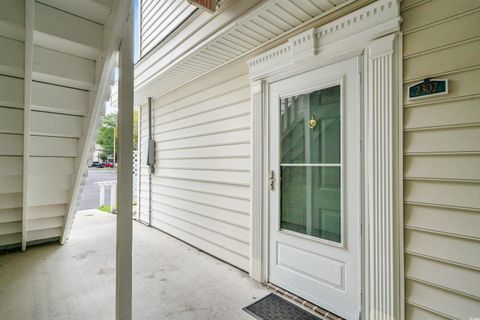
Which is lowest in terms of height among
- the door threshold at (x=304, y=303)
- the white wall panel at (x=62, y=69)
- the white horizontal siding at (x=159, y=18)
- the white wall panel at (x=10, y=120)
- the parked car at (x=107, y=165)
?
the door threshold at (x=304, y=303)

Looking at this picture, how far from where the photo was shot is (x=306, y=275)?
2.00 m

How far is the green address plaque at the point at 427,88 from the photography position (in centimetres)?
136

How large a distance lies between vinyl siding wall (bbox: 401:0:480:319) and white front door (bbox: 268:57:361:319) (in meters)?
0.33

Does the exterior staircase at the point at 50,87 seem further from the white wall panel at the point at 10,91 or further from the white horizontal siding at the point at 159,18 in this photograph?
the white horizontal siding at the point at 159,18

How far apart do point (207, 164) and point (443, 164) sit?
238cm

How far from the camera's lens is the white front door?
1.74 meters

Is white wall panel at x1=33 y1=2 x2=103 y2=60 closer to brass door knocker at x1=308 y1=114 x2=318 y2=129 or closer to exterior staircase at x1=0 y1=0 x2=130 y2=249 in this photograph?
exterior staircase at x1=0 y1=0 x2=130 y2=249

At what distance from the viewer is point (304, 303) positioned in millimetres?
1956

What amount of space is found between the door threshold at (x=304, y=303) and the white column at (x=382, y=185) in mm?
306

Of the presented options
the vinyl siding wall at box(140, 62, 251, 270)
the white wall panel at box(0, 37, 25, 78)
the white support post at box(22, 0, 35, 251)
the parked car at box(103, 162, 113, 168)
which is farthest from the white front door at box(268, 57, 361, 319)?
the parked car at box(103, 162, 113, 168)

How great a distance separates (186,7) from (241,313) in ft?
11.3

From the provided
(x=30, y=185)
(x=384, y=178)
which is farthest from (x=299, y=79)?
(x=30, y=185)

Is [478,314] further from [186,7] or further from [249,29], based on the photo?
[186,7]

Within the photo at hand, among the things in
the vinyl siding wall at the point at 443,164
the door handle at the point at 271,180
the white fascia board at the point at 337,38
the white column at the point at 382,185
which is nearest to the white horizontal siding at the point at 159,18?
the white fascia board at the point at 337,38
